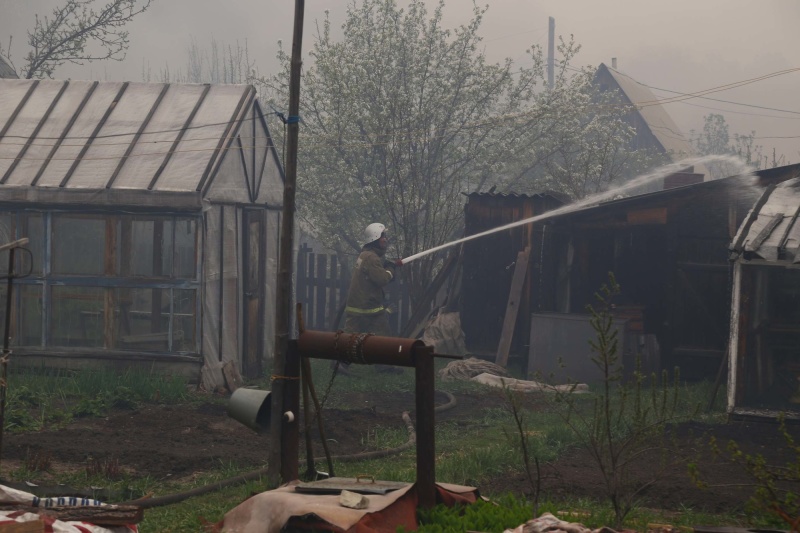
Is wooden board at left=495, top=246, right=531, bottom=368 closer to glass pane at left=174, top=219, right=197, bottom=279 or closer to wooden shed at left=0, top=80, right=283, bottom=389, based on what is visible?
wooden shed at left=0, top=80, right=283, bottom=389

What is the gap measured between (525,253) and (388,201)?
4105mm

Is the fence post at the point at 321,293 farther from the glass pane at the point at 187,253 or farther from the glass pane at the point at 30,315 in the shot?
the glass pane at the point at 30,315

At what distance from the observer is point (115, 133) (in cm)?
1419

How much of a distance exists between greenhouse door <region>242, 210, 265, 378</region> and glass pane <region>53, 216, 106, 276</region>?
225cm

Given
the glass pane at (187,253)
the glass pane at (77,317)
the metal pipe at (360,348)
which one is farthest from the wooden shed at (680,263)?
the metal pipe at (360,348)

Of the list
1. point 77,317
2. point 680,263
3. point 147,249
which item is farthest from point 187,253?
point 680,263

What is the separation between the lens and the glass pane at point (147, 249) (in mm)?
13547

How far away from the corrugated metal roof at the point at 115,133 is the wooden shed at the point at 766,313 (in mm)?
7329

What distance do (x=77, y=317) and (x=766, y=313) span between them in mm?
9786

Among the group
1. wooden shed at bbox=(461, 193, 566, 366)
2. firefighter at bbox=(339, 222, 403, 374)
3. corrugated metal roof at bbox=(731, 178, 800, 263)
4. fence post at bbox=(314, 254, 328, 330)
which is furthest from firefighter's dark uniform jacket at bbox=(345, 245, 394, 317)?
corrugated metal roof at bbox=(731, 178, 800, 263)

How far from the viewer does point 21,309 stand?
44.9 ft

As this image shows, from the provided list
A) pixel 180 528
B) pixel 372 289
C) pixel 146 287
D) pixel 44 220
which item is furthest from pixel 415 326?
pixel 180 528

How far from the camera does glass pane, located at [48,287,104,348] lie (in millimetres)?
13398

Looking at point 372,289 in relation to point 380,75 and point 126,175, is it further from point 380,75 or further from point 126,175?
point 380,75
